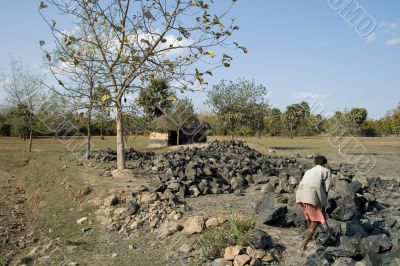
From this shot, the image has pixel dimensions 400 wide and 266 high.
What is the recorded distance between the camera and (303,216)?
25.0 feet

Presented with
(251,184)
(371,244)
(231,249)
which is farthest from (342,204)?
(251,184)

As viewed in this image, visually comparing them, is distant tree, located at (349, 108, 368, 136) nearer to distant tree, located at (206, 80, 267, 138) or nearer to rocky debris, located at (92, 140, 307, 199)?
distant tree, located at (206, 80, 267, 138)

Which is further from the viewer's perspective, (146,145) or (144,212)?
(146,145)

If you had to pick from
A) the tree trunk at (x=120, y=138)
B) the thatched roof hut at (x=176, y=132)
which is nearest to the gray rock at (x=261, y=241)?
the tree trunk at (x=120, y=138)

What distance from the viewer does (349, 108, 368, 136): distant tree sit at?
3087 inches

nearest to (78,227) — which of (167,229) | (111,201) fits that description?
(111,201)

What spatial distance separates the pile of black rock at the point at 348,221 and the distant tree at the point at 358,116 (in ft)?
232

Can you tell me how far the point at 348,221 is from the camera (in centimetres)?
749

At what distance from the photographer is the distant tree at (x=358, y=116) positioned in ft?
257

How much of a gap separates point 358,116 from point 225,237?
78.1 m

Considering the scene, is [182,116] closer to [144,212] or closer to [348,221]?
[144,212]

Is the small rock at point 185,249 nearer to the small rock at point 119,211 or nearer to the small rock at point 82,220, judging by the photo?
the small rock at point 119,211

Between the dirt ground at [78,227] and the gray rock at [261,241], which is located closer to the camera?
the gray rock at [261,241]

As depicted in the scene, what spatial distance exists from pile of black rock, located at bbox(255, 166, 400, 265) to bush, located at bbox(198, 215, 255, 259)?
81cm
